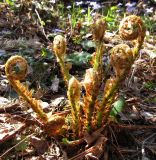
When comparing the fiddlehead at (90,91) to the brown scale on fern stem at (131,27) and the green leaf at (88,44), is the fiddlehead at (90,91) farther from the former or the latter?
the green leaf at (88,44)

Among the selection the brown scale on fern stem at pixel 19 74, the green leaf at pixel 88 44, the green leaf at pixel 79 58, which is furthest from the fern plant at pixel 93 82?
the green leaf at pixel 88 44

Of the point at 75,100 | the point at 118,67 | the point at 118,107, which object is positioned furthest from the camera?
the point at 118,107

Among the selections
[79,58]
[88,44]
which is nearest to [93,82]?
[79,58]

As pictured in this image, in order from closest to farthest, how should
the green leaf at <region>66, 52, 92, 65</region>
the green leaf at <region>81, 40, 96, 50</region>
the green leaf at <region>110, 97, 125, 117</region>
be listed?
the green leaf at <region>110, 97, 125, 117</region>
the green leaf at <region>66, 52, 92, 65</region>
the green leaf at <region>81, 40, 96, 50</region>

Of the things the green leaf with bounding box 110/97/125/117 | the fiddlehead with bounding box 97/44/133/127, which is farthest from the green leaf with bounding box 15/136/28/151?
the green leaf with bounding box 110/97/125/117

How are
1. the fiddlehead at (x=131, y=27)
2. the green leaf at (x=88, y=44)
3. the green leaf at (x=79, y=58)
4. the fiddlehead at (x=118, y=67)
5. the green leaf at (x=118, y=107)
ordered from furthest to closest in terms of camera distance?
the green leaf at (x=88, y=44) → the green leaf at (x=79, y=58) → the green leaf at (x=118, y=107) → the fiddlehead at (x=131, y=27) → the fiddlehead at (x=118, y=67)

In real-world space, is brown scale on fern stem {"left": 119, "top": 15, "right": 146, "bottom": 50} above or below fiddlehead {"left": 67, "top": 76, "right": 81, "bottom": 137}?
above

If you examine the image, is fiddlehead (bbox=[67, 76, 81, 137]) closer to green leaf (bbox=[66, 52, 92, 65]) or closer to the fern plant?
the fern plant

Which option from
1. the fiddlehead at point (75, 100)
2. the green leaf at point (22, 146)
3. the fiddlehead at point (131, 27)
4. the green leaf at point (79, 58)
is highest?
the fiddlehead at point (131, 27)

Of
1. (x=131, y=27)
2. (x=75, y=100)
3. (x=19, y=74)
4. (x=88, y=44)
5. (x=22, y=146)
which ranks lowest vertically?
(x=22, y=146)

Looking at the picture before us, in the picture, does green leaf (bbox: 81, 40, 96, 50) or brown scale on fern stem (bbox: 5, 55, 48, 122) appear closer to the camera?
brown scale on fern stem (bbox: 5, 55, 48, 122)

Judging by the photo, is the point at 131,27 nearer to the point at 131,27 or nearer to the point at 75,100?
the point at 131,27

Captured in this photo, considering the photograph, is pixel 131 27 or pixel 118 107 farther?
pixel 118 107
